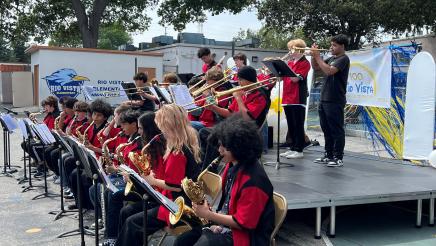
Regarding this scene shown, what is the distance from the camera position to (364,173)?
605 centimetres

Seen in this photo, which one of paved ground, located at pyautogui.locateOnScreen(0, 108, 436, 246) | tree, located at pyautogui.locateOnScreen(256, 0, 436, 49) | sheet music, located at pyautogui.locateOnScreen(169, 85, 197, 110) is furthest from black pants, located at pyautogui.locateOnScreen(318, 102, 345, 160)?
tree, located at pyautogui.locateOnScreen(256, 0, 436, 49)

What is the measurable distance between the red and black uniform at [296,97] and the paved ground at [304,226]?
143 centimetres

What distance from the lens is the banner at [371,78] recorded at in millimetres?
8188

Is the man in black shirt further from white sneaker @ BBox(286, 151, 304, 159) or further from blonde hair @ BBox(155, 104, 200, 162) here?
blonde hair @ BBox(155, 104, 200, 162)

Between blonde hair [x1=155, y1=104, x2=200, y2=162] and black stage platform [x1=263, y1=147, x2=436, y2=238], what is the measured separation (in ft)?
4.24

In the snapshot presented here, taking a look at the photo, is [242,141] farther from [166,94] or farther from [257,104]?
[166,94]

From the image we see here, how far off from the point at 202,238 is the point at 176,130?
977 millimetres

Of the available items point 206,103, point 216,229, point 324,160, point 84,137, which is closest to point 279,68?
point 206,103

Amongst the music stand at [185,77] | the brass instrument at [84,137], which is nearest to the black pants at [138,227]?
the brass instrument at [84,137]

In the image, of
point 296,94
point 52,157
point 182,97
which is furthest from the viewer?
point 52,157

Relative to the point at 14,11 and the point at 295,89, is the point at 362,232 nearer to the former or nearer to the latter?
the point at 295,89

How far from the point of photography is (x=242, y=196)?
9.37 ft

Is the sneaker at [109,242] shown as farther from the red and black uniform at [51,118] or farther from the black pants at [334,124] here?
the red and black uniform at [51,118]

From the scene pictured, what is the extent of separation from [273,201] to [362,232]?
8.63ft
